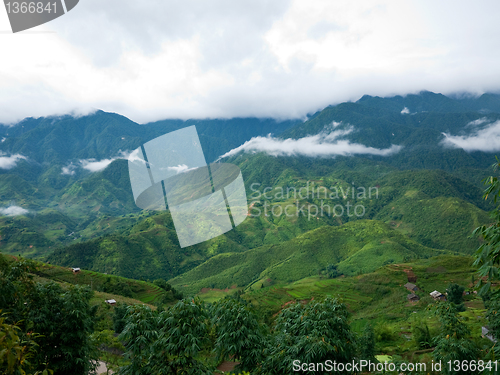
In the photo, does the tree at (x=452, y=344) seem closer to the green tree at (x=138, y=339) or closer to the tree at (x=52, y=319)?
the green tree at (x=138, y=339)

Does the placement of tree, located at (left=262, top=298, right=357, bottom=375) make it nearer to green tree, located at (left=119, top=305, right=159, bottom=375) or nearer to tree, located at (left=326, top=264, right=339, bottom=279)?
green tree, located at (left=119, top=305, right=159, bottom=375)

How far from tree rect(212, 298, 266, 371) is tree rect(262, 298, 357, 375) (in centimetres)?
37

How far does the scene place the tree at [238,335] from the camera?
6430 millimetres

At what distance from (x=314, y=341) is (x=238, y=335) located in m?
1.89

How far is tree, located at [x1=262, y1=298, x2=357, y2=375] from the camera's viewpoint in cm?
555

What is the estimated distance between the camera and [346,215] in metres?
160

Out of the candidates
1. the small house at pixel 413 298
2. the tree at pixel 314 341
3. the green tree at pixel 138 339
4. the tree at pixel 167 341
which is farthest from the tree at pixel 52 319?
the small house at pixel 413 298

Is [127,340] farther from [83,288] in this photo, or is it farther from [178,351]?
[83,288]

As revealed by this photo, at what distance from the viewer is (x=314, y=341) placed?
564 centimetres

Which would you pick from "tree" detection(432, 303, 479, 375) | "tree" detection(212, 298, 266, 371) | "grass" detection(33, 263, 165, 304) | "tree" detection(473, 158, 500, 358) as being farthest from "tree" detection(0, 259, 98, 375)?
"grass" detection(33, 263, 165, 304)

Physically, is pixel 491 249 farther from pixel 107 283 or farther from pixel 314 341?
pixel 107 283

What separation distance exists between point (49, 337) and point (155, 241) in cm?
11438

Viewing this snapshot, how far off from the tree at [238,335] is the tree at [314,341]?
0.37 m

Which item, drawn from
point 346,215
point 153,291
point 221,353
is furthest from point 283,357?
point 346,215
